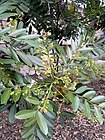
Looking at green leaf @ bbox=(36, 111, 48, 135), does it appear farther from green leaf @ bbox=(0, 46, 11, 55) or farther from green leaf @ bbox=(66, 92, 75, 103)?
green leaf @ bbox=(0, 46, 11, 55)

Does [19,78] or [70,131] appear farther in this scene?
[70,131]

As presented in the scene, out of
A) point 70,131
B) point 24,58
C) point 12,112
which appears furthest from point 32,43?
point 70,131

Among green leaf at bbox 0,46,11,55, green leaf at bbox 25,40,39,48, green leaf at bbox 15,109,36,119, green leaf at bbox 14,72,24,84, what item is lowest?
green leaf at bbox 15,109,36,119

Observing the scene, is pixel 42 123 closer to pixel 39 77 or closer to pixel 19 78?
pixel 19 78

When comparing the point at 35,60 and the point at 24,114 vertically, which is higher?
the point at 35,60

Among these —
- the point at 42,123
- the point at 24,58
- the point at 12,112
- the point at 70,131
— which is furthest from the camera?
the point at 70,131

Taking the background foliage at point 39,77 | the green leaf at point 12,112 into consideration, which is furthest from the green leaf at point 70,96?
the green leaf at point 12,112

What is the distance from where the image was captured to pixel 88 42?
48.5 inches

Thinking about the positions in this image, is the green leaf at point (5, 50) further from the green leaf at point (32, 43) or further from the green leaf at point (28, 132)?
the green leaf at point (28, 132)

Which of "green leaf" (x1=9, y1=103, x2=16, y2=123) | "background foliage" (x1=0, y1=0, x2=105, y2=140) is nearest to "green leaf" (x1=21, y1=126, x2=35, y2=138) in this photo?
"background foliage" (x1=0, y1=0, x2=105, y2=140)

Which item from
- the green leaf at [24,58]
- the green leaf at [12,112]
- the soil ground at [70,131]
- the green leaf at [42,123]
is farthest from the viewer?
the soil ground at [70,131]

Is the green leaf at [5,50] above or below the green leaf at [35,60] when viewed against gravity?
above

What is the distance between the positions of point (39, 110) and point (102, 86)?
1.73 m

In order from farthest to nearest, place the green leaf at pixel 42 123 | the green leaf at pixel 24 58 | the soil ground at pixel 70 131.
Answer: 1. the soil ground at pixel 70 131
2. the green leaf at pixel 24 58
3. the green leaf at pixel 42 123
